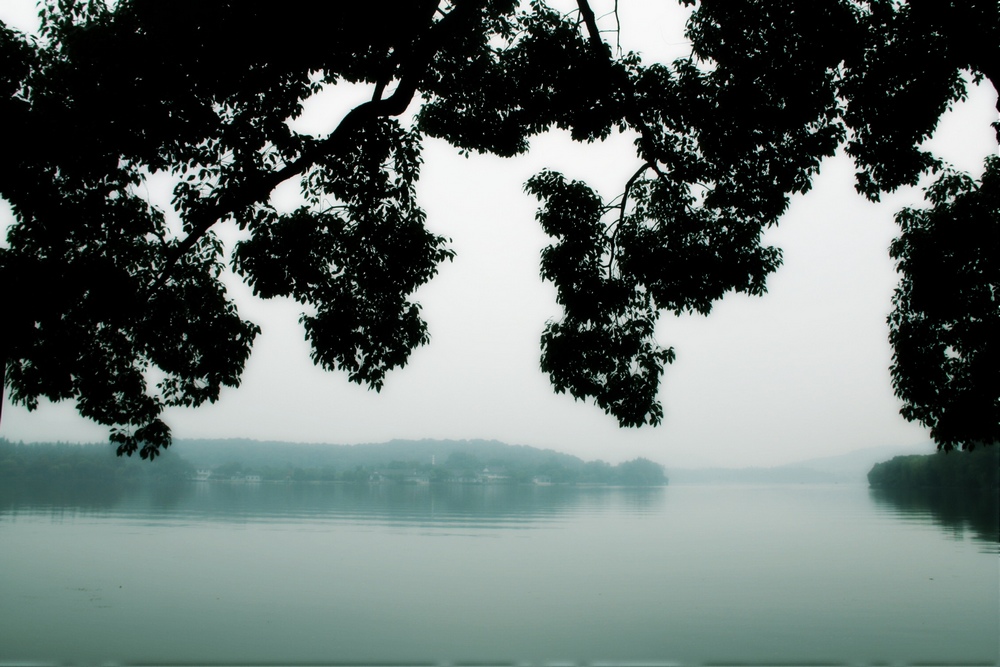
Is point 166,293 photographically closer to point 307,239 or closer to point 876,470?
point 307,239

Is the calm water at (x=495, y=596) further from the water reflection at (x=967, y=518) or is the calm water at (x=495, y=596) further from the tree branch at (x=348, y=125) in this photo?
the tree branch at (x=348, y=125)

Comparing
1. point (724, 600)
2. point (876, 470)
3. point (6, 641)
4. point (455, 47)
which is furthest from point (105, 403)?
point (876, 470)

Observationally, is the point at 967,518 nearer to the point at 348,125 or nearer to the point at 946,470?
the point at 348,125

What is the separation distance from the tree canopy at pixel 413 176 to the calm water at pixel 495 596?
136 inches

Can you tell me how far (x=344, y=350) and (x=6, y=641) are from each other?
22.3ft

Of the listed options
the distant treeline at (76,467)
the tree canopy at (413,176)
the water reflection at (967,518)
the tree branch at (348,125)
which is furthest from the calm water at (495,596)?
the distant treeline at (76,467)

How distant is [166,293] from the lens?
12.0 m

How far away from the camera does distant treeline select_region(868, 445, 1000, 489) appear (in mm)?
76062

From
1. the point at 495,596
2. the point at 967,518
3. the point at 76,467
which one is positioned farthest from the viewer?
the point at 76,467

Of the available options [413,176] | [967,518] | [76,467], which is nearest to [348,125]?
[413,176]

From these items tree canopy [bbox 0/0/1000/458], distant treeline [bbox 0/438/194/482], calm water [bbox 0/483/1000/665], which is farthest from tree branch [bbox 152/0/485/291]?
distant treeline [bbox 0/438/194/482]

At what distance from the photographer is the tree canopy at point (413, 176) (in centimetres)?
1024

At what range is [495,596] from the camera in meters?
16.3

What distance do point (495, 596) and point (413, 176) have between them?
9169mm
